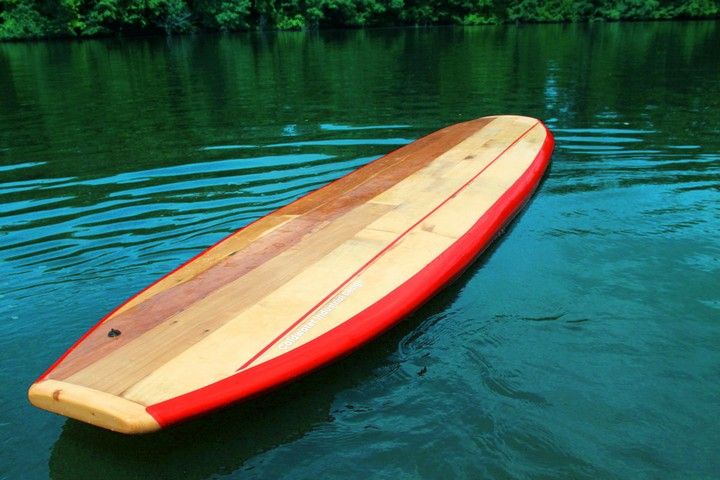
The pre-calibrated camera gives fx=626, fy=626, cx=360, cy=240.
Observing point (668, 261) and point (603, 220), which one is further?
point (603, 220)

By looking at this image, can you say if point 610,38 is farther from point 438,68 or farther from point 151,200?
point 151,200

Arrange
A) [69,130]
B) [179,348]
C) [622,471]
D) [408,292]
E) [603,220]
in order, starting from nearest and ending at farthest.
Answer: [622,471], [179,348], [408,292], [603,220], [69,130]

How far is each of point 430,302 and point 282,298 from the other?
113 centimetres

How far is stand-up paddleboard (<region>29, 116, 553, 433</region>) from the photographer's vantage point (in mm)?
2906

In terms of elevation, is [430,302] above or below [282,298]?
below

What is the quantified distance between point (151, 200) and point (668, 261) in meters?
4.76

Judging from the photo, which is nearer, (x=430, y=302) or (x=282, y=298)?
(x=282, y=298)

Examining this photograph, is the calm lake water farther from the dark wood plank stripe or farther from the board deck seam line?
the dark wood plank stripe

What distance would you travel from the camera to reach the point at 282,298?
362cm

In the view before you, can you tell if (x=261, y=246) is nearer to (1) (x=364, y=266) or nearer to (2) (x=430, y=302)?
(1) (x=364, y=266)

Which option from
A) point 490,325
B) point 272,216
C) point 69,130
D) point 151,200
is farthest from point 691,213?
point 69,130

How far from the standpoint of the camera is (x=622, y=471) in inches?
111

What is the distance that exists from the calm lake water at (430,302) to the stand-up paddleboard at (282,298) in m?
0.29

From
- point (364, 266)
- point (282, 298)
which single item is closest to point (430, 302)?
point (364, 266)
